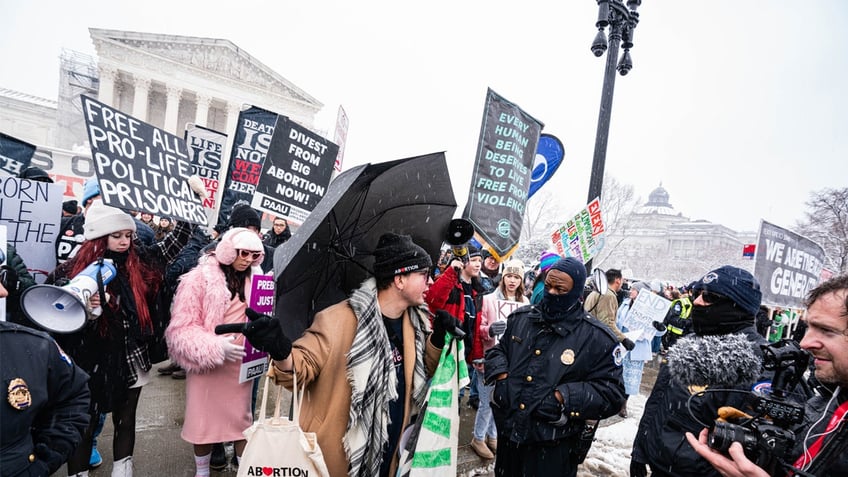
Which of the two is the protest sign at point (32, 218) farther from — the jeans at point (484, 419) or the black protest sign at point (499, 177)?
the jeans at point (484, 419)

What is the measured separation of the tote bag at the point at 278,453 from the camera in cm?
169

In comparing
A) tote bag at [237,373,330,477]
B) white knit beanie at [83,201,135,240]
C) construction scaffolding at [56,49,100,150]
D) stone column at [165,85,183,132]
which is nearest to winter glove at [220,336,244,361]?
white knit beanie at [83,201,135,240]

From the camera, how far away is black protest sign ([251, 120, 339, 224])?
4.14m

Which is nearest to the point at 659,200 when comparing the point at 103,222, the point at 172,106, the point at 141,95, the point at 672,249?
the point at 672,249

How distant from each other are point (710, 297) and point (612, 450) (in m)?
3.14

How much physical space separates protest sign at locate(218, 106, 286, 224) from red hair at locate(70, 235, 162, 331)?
2322mm

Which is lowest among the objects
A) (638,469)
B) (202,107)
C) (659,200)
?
(638,469)

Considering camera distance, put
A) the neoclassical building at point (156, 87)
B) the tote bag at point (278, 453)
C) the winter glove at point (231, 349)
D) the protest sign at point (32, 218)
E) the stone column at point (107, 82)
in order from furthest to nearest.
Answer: the neoclassical building at point (156, 87)
the stone column at point (107, 82)
the protest sign at point (32, 218)
the winter glove at point (231, 349)
the tote bag at point (278, 453)

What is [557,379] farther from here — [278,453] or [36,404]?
[36,404]

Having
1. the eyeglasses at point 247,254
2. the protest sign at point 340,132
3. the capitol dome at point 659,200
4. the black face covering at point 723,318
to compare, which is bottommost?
the eyeglasses at point 247,254

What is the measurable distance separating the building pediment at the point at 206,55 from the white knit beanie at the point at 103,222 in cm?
4357

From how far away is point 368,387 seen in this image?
1.95 meters

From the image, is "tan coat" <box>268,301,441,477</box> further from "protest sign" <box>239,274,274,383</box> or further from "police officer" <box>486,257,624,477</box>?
"police officer" <box>486,257,624,477</box>

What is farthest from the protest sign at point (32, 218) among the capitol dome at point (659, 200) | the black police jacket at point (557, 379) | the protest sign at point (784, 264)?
the capitol dome at point (659, 200)
